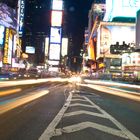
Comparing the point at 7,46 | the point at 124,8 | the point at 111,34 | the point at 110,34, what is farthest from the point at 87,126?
the point at 124,8

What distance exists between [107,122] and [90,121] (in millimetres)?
552

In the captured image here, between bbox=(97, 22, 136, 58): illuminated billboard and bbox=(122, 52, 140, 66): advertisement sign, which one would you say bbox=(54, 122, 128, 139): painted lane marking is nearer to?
bbox=(122, 52, 140, 66): advertisement sign

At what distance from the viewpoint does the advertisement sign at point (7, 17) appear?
12319 cm

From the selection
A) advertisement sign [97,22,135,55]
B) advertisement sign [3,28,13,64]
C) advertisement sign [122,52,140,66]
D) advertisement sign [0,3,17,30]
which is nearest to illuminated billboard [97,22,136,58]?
advertisement sign [97,22,135,55]

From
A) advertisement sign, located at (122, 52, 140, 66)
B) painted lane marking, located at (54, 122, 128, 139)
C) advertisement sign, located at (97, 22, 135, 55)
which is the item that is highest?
advertisement sign, located at (97, 22, 135, 55)

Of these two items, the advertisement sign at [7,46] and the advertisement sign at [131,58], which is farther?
the advertisement sign at [7,46]

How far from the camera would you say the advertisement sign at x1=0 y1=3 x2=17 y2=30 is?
123188mm

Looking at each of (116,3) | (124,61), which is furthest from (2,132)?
(116,3)

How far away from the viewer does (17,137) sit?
9734mm

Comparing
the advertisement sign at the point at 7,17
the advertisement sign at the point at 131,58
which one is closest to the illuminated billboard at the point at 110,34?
the advertisement sign at the point at 131,58

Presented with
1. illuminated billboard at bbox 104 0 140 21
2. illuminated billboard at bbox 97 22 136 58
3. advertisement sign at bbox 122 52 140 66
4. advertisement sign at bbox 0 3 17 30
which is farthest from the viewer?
illuminated billboard at bbox 104 0 140 21

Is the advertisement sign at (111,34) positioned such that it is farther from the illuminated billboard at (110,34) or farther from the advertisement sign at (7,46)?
the advertisement sign at (7,46)

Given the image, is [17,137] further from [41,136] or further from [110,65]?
[110,65]

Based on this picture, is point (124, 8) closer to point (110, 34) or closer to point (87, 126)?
point (110, 34)
